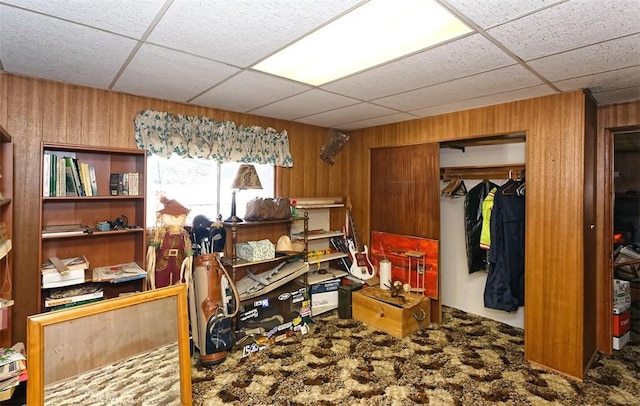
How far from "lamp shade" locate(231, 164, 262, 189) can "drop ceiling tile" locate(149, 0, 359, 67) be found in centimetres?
130

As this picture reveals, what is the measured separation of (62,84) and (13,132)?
1.62 feet

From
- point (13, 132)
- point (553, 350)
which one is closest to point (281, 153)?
point (13, 132)

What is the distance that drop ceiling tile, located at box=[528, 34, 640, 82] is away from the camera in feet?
6.09

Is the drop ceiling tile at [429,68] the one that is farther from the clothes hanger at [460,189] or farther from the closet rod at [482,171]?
the clothes hanger at [460,189]

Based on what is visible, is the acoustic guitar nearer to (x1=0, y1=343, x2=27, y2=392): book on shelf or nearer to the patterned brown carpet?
the patterned brown carpet

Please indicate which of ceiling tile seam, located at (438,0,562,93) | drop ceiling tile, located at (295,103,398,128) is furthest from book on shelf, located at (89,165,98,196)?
ceiling tile seam, located at (438,0,562,93)

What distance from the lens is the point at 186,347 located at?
2.34 m

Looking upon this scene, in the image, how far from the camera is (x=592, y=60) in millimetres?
2072

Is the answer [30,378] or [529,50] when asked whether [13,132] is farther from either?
[529,50]

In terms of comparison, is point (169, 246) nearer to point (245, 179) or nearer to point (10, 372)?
point (245, 179)

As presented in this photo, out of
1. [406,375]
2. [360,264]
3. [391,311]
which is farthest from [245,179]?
[406,375]

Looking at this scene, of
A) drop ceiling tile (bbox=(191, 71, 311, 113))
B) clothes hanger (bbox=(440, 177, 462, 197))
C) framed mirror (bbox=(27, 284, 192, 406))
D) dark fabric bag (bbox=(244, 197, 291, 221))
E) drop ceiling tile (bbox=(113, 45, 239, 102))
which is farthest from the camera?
clothes hanger (bbox=(440, 177, 462, 197))

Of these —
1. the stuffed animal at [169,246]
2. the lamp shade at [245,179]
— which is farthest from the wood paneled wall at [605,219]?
the stuffed animal at [169,246]

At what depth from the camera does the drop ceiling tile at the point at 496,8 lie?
1439mm
